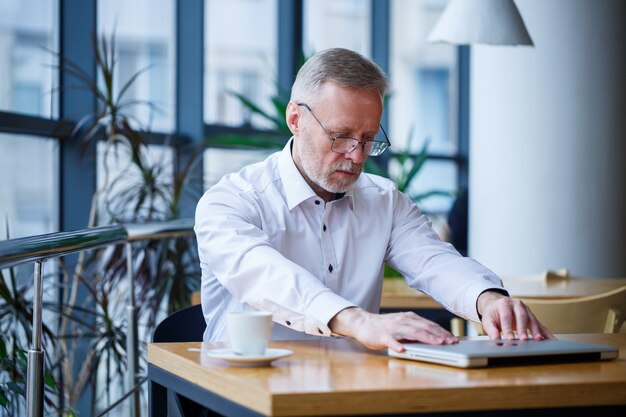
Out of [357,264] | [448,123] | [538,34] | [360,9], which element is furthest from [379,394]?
[448,123]

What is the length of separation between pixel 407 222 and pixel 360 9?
539 centimetres

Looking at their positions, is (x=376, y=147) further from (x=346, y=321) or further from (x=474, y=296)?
(x=346, y=321)

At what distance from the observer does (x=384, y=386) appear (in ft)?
4.60

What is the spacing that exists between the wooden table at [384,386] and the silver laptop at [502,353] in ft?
0.06

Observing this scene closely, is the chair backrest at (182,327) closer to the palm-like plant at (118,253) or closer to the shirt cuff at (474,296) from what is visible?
the shirt cuff at (474,296)

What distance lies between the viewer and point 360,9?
7.73m

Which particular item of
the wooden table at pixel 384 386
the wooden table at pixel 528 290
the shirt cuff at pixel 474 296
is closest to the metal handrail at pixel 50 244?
the wooden table at pixel 384 386

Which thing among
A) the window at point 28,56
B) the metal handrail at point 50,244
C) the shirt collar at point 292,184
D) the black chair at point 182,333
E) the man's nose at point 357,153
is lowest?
the black chair at point 182,333

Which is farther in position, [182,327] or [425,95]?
[425,95]

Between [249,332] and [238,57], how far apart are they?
4885 millimetres

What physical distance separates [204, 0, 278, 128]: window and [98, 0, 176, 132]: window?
379mm

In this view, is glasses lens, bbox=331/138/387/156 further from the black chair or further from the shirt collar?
the black chair

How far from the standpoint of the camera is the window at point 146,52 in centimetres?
506

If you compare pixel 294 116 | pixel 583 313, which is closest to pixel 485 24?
pixel 583 313
